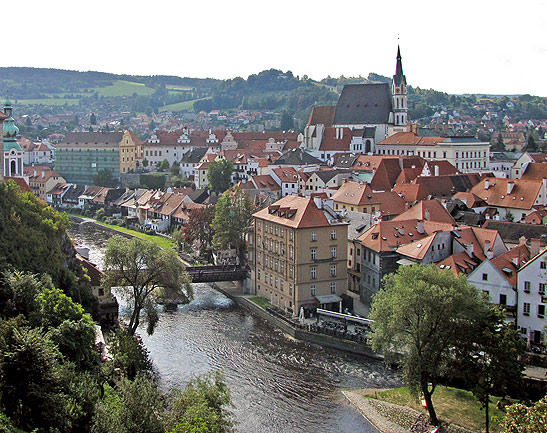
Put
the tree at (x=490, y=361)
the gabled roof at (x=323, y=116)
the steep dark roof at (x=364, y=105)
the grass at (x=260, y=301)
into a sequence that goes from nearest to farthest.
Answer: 1. the tree at (x=490, y=361)
2. the grass at (x=260, y=301)
3. the steep dark roof at (x=364, y=105)
4. the gabled roof at (x=323, y=116)

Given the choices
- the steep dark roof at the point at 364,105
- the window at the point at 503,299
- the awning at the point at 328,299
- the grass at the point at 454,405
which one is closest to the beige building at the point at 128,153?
the steep dark roof at the point at 364,105

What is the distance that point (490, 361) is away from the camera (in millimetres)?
28391

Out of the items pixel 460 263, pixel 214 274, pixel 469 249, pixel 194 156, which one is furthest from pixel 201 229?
pixel 194 156

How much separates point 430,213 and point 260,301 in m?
12.3

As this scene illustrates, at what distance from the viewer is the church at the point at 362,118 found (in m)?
93.4

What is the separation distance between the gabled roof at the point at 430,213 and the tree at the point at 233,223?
11.4 metres

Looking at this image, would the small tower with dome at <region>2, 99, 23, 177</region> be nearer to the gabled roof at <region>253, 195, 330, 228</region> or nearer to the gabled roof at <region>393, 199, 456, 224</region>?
the gabled roof at <region>253, 195, 330, 228</region>

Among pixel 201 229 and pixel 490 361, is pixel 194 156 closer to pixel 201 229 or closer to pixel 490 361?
pixel 201 229

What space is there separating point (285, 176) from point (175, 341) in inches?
1565

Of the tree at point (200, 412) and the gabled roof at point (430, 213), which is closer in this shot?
the tree at point (200, 412)

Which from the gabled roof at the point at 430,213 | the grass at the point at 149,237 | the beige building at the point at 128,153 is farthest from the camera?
the beige building at the point at 128,153

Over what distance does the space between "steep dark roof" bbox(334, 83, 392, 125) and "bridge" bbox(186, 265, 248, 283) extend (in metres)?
51.6

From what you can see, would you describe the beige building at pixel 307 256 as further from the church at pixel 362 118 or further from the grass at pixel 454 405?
the church at pixel 362 118

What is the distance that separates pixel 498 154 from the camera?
296ft
